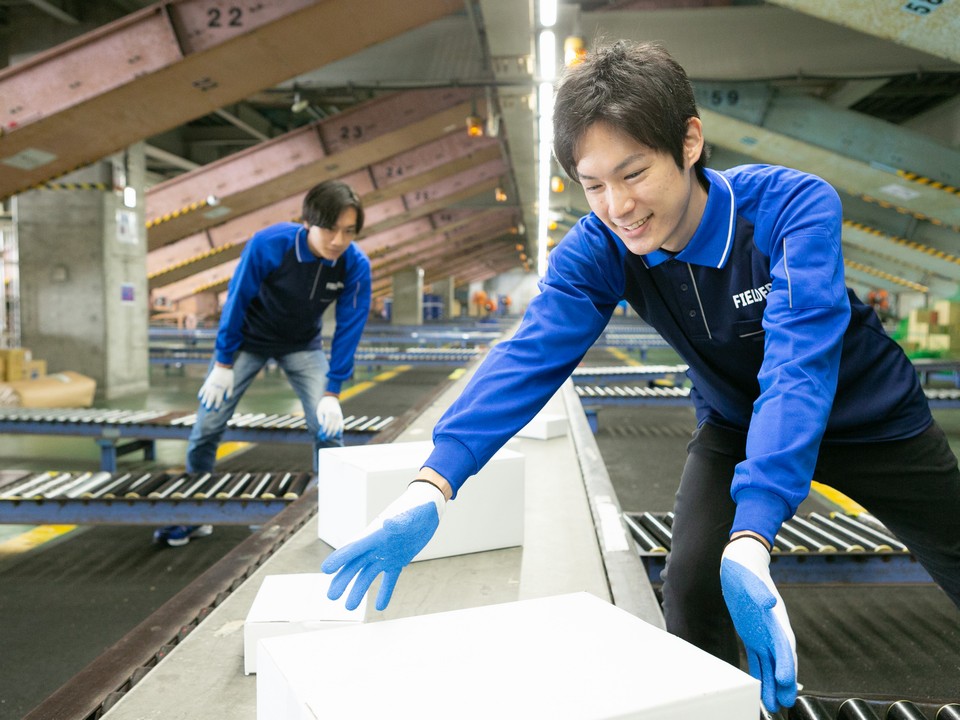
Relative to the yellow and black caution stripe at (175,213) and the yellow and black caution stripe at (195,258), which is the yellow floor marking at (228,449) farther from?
the yellow and black caution stripe at (195,258)

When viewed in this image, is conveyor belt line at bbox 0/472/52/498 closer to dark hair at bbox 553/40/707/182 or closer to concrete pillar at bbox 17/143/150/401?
dark hair at bbox 553/40/707/182

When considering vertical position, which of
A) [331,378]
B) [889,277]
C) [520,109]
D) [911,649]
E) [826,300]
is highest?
[520,109]

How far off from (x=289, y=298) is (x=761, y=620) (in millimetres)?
3192

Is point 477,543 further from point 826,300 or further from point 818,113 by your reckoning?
point 818,113

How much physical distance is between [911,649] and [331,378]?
2772 mm

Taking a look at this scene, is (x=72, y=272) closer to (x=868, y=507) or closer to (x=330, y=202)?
→ (x=330, y=202)

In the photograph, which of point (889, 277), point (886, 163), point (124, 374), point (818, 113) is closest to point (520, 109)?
point (818, 113)

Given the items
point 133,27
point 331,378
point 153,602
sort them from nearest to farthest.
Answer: point 153,602 → point 331,378 → point 133,27

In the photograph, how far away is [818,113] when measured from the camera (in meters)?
9.18

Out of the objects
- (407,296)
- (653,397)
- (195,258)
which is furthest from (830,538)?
(407,296)

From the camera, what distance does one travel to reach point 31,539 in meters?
3.94

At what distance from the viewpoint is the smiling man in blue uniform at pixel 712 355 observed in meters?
1.23

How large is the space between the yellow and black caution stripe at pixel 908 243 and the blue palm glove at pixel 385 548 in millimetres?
13999

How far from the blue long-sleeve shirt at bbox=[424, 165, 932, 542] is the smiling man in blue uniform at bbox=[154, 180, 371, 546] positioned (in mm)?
2064
